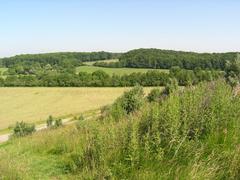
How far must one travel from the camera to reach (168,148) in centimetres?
509

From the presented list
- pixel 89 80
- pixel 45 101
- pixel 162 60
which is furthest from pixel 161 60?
pixel 45 101

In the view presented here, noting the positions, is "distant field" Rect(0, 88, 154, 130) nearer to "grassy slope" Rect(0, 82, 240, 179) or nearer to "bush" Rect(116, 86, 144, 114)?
"bush" Rect(116, 86, 144, 114)

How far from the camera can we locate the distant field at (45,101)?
247ft

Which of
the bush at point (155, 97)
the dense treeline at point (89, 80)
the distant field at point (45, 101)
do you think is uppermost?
the bush at point (155, 97)

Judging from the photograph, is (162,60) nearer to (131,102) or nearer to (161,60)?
(161,60)

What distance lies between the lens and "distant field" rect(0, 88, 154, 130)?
247 ft

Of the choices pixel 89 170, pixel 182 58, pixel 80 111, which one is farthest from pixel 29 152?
pixel 182 58

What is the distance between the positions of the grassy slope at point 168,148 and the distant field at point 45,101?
201ft

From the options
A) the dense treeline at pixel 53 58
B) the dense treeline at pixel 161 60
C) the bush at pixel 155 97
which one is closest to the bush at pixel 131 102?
the bush at pixel 155 97

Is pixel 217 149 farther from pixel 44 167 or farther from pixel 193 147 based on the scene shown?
pixel 44 167

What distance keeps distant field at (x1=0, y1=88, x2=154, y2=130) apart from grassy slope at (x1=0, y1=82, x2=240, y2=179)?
61.4 metres

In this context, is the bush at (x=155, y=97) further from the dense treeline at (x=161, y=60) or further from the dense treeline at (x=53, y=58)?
the dense treeline at (x=53, y=58)

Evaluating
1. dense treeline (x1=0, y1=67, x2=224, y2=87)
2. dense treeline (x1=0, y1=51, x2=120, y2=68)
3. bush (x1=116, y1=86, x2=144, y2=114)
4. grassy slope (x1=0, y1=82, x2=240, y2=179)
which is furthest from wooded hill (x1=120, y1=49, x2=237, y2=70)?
grassy slope (x1=0, y1=82, x2=240, y2=179)

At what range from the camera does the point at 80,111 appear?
74625 mm
